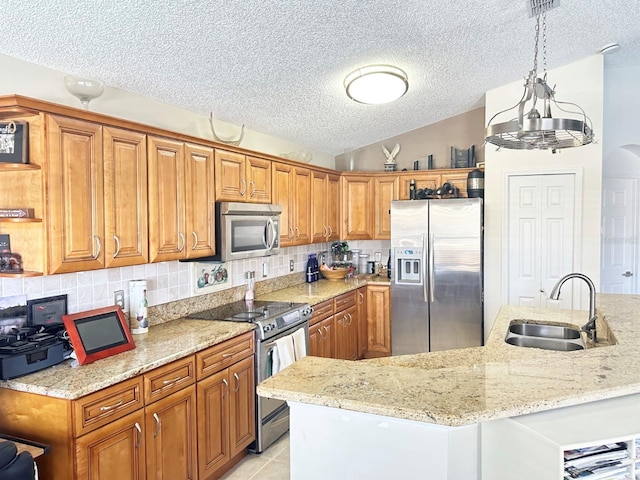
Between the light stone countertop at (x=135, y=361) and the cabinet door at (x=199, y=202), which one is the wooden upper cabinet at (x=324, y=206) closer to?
the cabinet door at (x=199, y=202)

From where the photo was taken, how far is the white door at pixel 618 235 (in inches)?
213

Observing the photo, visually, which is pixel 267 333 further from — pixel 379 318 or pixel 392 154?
pixel 392 154

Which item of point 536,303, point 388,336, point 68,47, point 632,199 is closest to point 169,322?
point 68,47

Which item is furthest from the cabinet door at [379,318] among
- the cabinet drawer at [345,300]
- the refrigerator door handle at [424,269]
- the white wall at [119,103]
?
the white wall at [119,103]

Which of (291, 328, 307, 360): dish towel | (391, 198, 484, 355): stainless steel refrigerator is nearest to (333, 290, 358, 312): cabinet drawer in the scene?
(391, 198, 484, 355): stainless steel refrigerator

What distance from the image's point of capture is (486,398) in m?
1.55

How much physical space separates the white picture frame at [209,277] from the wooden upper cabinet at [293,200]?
2.02 feet

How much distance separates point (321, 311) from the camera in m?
4.32

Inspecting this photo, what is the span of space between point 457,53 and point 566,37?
99cm

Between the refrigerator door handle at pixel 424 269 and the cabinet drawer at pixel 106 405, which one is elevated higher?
the refrigerator door handle at pixel 424 269

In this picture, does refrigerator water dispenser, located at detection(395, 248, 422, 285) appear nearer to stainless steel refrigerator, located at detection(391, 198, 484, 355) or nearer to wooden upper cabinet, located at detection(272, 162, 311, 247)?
stainless steel refrigerator, located at detection(391, 198, 484, 355)

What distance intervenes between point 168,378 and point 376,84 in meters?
2.75

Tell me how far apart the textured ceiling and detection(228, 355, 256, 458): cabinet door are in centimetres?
190

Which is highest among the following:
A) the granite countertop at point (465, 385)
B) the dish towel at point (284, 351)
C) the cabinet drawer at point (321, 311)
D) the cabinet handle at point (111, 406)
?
the granite countertop at point (465, 385)
